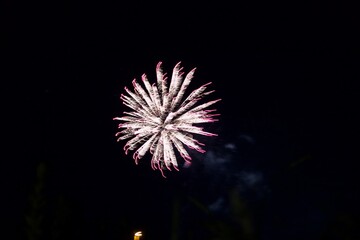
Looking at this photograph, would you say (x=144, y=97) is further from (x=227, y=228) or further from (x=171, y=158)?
(x=227, y=228)

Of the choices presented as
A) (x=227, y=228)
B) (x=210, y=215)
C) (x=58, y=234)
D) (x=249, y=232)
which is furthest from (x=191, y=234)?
(x=58, y=234)

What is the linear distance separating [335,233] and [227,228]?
8.26 ft

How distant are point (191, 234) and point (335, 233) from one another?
2.43 m

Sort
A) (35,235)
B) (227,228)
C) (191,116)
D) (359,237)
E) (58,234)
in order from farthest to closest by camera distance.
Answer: (191,116), (58,234), (35,235), (359,237), (227,228)

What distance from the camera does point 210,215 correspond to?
3.40 m

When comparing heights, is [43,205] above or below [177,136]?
below

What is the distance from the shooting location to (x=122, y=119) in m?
24.2

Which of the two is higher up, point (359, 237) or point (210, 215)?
point (210, 215)

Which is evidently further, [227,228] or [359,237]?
[359,237]

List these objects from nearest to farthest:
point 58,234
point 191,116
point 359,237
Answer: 1. point 359,237
2. point 58,234
3. point 191,116

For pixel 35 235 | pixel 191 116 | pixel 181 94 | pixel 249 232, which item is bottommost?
pixel 249 232

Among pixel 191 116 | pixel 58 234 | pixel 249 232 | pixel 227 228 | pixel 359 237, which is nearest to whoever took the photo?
pixel 249 232

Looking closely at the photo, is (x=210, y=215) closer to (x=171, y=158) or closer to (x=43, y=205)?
(x=43, y=205)

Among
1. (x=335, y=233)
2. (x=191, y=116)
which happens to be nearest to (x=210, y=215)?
(x=335, y=233)
